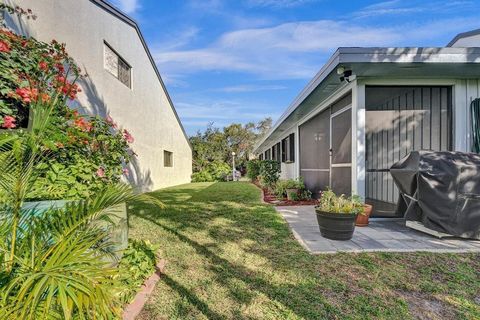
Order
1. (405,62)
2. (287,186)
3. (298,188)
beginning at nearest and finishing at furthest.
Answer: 1. (405,62)
2. (298,188)
3. (287,186)

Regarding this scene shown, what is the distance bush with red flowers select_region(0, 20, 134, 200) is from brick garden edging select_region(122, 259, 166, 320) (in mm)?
1058

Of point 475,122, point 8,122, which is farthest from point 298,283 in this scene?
point 475,122

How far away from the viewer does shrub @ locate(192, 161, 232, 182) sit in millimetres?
19531

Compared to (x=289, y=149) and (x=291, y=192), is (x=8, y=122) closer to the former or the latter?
(x=291, y=192)

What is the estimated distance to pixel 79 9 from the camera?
6.01 metres

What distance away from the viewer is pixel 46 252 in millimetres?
1346

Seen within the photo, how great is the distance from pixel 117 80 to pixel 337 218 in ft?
24.2

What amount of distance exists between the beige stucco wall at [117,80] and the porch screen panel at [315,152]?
5775 mm

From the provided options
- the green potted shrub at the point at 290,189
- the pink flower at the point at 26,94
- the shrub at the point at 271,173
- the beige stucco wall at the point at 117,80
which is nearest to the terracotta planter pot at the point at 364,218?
the green potted shrub at the point at 290,189

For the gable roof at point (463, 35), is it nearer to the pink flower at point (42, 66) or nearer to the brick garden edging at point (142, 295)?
the brick garden edging at point (142, 295)

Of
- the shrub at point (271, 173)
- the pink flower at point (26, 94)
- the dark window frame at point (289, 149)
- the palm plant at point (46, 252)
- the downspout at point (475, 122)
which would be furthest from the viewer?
the dark window frame at point (289, 149)

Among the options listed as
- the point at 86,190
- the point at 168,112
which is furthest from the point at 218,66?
the point at 86,190

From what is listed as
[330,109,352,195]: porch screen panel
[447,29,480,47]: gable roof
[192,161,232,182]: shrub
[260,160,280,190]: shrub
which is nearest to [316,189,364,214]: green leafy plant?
[330,109,352,195]: porch screen panel

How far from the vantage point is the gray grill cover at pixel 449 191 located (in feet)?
11.6
